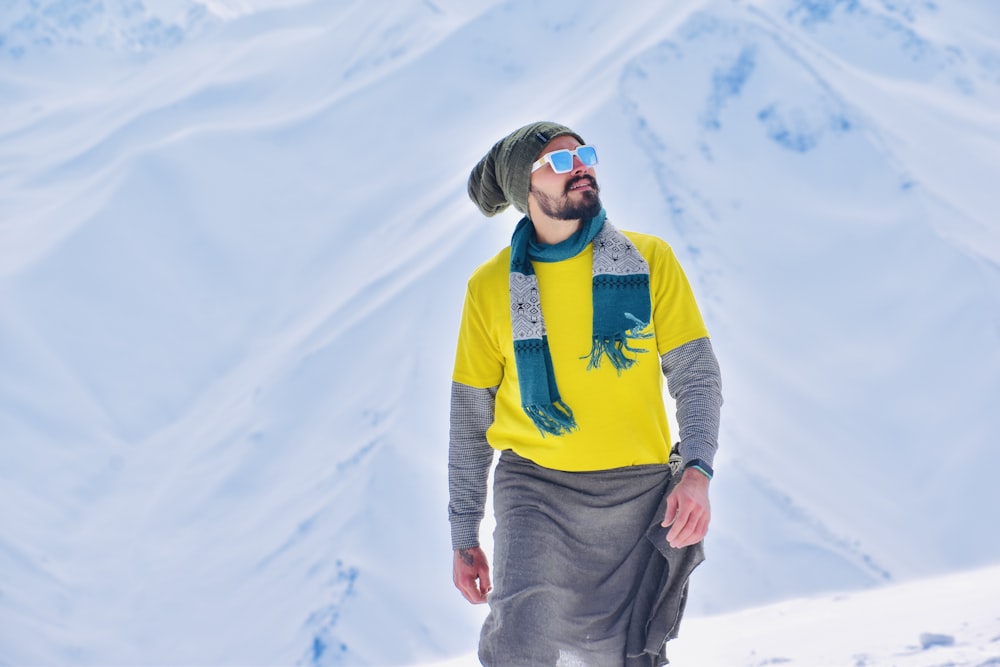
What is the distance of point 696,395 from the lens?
1745 mm

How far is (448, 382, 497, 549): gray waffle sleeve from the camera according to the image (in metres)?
1.95

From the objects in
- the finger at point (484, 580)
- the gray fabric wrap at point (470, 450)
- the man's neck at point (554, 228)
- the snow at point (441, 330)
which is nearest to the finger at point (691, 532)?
the gray fabric wrap at point (470, 450)

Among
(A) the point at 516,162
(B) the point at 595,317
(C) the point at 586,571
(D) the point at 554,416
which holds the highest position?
(A) the point at 516,162

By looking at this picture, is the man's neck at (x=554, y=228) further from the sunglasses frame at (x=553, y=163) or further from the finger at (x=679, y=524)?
the finger at (x=679, y=524)

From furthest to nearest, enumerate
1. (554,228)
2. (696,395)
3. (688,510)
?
(554,228), (696,395), (688,510)

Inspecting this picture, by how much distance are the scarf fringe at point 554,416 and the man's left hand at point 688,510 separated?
213mm

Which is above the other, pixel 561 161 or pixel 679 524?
pixel 561 161

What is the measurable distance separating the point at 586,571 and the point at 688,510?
10.4 inches

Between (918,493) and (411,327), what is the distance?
2846mm

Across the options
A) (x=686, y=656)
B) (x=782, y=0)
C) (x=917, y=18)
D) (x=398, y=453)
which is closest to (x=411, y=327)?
(x=398, y=453)

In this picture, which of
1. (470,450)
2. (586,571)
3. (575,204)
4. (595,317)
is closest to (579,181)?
(575,204)

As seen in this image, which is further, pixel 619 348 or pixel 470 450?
pixel 470 450

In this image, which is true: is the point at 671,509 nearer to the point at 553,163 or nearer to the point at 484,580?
the point at 484,580

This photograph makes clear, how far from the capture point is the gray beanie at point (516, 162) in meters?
1.86
